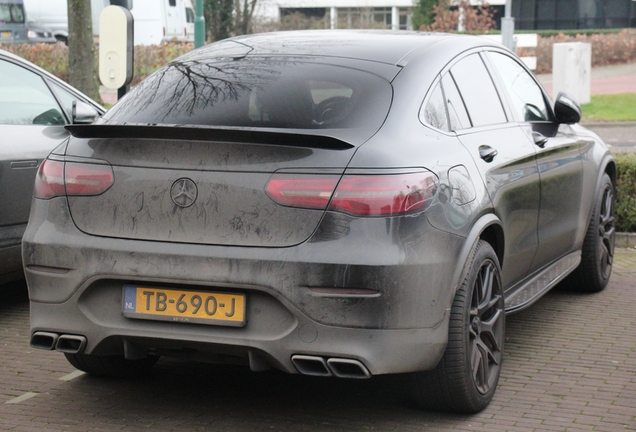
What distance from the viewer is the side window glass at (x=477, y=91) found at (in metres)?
4.96

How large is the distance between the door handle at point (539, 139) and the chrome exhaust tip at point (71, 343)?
2.73 meters

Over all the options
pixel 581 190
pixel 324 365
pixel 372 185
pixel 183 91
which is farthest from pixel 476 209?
pixel 581 190

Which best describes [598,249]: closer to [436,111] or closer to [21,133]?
[436,111]

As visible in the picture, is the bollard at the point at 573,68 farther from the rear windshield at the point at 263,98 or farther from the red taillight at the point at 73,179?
the red taillight at the point at 73,179

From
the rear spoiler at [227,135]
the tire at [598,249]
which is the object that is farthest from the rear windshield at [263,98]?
the tire at [598,249]

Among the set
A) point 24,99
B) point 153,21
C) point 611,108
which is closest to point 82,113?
point 24,99

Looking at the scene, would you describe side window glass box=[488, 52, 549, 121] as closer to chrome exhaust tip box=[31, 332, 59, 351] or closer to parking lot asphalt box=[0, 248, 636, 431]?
parking lot asphalt box=[0, 248, 636, 431]

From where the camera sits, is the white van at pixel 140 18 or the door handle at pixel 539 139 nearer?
the door handle at pixel 539 139

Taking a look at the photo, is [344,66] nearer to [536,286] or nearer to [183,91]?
[183,91]

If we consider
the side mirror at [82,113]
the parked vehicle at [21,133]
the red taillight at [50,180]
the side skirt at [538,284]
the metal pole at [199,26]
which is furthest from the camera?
the metal pole at [199,26]

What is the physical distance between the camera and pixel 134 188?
4.05m

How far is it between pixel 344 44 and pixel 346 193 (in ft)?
3.93

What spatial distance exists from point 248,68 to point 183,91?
1.00 ft

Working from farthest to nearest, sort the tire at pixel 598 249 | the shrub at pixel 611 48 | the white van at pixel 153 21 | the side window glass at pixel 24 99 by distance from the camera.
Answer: the white van at pixel 153 21 → the shrub at pixel 611 48 → the tire at pixel 598 249 → the side window glass at pixel 24 99
